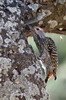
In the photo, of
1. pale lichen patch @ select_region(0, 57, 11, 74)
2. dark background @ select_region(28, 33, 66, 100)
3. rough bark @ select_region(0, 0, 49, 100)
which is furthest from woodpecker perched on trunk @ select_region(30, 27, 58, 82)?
dark background @ select_region(28, 33, 66, 100)

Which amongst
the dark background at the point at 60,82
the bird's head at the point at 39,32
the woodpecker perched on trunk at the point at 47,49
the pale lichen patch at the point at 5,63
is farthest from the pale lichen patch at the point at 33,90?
the dark background at the point at 60,82

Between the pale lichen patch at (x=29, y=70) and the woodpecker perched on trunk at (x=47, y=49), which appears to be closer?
the pale lichen patch at (x=29, y=70)

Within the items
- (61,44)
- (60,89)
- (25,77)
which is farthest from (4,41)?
(60,89)

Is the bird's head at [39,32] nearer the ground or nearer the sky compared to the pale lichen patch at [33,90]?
nearer the sky

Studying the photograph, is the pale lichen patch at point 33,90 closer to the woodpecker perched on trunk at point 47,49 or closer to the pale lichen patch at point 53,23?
the woodpecker perched on trunk at point 47,49

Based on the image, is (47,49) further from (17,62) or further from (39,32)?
(17,62)

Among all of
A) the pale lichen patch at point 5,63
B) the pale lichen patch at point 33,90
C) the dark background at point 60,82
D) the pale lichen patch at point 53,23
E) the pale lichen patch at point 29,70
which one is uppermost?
the pale lichen patch at point 53,23

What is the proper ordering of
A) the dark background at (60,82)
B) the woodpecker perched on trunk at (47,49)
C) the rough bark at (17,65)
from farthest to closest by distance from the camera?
the dark background at (60,82), the woodpecker perched on trunk at (47,49), the rough bark at (17,65)

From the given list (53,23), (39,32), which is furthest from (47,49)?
(53,23)

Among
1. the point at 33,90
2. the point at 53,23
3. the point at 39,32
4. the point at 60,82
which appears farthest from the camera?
the point at 60,82

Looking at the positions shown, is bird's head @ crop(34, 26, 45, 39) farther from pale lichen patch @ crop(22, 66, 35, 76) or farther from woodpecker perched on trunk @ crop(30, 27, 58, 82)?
pale lichen patch @ crop(22, 66, 35, 76)

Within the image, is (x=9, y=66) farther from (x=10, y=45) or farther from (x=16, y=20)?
(x=16, y=20)
